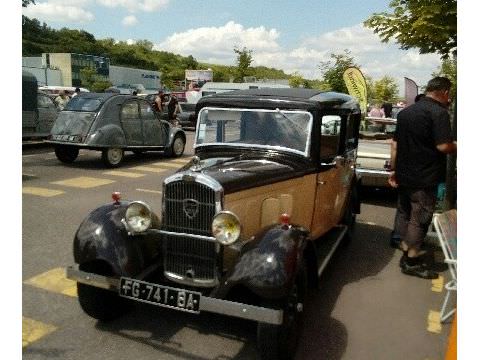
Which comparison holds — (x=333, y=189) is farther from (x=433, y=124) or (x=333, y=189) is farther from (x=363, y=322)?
(x=363, y=322)

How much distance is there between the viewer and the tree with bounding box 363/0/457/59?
7.27 m

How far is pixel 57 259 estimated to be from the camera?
5.16m

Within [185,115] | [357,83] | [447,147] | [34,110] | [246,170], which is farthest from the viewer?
[185,115]

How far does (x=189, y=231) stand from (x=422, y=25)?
Result: 6.02 metres

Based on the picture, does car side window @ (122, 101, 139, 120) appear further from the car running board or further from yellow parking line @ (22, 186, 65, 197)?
the car running board

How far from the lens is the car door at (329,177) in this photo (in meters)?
4.70

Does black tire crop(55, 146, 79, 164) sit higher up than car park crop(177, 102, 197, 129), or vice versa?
car park crop(177, 102, 197, 129)

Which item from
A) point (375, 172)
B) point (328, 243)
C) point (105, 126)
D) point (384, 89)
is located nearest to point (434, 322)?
point (328, 243)

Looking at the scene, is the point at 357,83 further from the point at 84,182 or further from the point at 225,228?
the point at 225,228

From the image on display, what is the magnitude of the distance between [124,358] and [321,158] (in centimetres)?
268

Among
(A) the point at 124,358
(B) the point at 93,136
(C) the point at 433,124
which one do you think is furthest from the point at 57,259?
(B) the point at 93,136

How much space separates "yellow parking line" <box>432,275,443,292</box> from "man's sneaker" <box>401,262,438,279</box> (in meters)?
0.05

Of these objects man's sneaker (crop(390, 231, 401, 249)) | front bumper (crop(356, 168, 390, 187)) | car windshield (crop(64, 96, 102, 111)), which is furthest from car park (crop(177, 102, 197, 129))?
man's sneaker (crop(390, 231, 401, 249))

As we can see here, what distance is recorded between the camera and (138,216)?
142 inches
